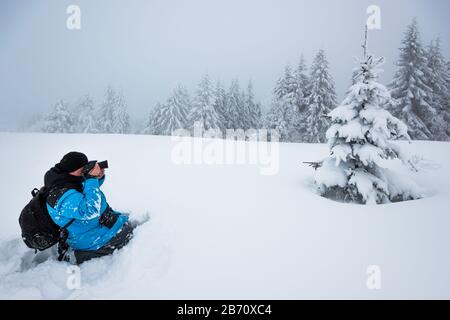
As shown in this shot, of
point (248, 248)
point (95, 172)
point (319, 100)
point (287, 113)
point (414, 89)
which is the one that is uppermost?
point (319, 100)

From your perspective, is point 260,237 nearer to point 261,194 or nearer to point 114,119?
point 261,194

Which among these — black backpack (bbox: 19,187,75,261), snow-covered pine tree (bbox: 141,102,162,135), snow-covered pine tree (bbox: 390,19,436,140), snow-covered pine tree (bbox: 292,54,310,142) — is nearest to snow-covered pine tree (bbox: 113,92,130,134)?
snow-covered pine tree (bbox: 141,102,162,135)

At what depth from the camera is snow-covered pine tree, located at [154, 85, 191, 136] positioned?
40969 mm

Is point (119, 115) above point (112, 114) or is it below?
below

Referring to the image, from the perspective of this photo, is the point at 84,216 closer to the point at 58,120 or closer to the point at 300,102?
the point at 300,102

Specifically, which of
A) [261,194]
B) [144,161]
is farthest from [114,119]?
[261,194]

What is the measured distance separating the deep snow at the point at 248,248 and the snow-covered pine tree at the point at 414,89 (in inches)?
881

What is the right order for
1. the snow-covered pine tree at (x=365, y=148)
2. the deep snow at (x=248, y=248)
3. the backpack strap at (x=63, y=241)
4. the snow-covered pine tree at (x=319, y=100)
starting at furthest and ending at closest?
the snow-covered pine tree at (x=319, y=100) → the snow-covered pine tree at (x=365, y=148) → the backpack strap at (x=63, y=241) → the deep snow at (x=248, y=248)

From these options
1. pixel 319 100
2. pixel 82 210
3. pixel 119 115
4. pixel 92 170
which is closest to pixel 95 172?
pixel 92 170

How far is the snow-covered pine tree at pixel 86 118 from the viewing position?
50.5 meters

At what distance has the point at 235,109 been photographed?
43.8 meters

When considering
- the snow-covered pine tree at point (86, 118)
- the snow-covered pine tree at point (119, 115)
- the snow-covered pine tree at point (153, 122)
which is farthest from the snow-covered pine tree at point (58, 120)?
the snow-covered pine tree at point (153, 122)

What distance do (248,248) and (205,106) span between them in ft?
117

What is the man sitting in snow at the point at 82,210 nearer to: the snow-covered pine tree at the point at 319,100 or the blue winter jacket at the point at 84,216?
the blue winter jacket at the point at 84,216
